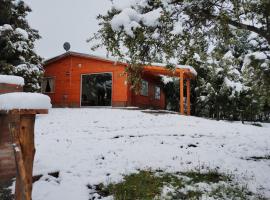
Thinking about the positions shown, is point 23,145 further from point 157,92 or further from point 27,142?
point 157,92

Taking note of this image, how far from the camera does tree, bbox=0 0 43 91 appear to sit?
18.1 meters

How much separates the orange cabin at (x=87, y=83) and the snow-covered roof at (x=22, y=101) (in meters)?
20.0

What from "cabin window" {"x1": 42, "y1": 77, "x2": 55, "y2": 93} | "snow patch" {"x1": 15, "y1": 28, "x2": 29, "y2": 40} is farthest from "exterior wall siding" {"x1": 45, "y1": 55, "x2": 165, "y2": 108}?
"snow patch" {"x1": 15, "y1": 28, "x2": 29, "y2": 40}

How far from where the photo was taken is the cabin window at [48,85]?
2698 centimetres

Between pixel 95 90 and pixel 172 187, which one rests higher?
pixel 95 90

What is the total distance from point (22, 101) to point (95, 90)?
73.3 ft

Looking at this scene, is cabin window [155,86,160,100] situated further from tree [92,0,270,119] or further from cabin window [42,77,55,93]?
tree [92,0,270,119]

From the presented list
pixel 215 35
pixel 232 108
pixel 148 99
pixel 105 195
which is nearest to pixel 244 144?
pixel 215 35

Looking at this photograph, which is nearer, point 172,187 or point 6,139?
point 6,139

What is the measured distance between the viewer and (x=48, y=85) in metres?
27.3

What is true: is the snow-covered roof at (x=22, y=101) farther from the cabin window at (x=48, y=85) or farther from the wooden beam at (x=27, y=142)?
the cabin window at (x=48, y=85)

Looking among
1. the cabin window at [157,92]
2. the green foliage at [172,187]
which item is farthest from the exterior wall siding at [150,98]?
the green foliage at [172,187]

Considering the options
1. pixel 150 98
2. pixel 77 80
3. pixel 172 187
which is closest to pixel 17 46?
pixel 77 80

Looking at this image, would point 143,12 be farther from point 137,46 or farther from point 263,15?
point 263,15
